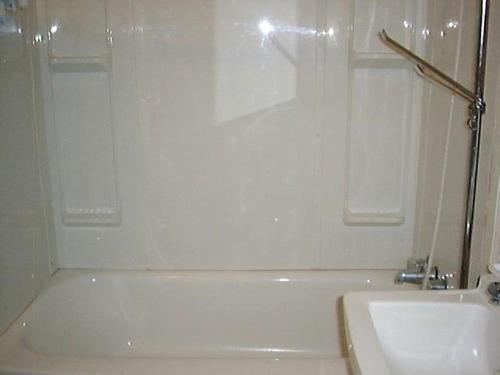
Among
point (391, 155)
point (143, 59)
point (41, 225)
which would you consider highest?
point (143, 59)

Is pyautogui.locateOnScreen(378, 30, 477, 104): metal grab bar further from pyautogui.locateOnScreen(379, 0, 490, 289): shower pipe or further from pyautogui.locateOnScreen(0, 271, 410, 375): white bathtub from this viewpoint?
pyautogui.locateOnScreen(0, 271, 410, 375): white bathtub

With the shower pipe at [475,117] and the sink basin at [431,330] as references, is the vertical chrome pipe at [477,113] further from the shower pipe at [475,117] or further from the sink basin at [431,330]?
the sink basin at [431,330]

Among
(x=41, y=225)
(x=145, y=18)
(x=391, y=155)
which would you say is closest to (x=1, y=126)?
(x=41, y=225)

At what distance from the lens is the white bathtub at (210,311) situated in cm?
170

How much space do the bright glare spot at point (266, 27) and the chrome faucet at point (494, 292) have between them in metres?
1.12

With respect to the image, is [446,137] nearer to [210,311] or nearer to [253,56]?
[253,56]

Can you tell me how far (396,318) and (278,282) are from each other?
2.87ft

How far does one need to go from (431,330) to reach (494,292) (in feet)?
0.49

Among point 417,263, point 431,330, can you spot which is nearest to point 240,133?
point 417,263

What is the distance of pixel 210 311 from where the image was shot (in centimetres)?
174

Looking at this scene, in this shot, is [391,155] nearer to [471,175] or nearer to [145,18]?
[471,175]

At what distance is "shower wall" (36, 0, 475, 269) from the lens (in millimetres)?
1583

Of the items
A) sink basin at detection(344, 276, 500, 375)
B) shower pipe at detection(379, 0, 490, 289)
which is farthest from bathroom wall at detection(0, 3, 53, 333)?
shower pipe at detection(379, 0, 490, 289)

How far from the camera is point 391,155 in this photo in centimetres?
169
